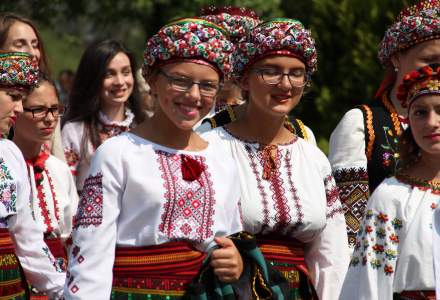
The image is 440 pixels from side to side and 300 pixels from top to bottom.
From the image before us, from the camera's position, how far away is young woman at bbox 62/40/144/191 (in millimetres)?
8414

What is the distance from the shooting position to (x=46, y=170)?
7074 millimetres

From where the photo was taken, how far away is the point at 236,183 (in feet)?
16.6

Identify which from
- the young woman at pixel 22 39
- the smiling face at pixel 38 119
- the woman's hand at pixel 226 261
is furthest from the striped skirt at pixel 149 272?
the young woman at pixel 22 39

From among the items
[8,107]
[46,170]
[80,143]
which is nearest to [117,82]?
[80,143]

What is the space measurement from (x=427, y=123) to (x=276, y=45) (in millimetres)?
859

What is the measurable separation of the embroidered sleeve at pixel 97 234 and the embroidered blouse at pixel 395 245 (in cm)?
104

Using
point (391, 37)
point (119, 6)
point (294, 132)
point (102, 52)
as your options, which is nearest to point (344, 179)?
point (294, 132)

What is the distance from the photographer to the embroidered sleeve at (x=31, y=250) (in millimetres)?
5652

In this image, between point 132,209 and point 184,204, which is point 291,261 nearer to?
point 184,204

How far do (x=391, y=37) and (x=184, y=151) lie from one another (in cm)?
184

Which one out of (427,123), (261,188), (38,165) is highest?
(427,123)

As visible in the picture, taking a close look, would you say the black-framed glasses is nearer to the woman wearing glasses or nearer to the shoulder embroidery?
the woman wearing glasses

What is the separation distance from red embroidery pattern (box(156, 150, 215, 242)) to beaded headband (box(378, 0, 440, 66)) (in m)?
1.81

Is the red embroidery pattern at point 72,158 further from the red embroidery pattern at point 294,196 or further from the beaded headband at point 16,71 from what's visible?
the red embroidery pattern at point 294,196
